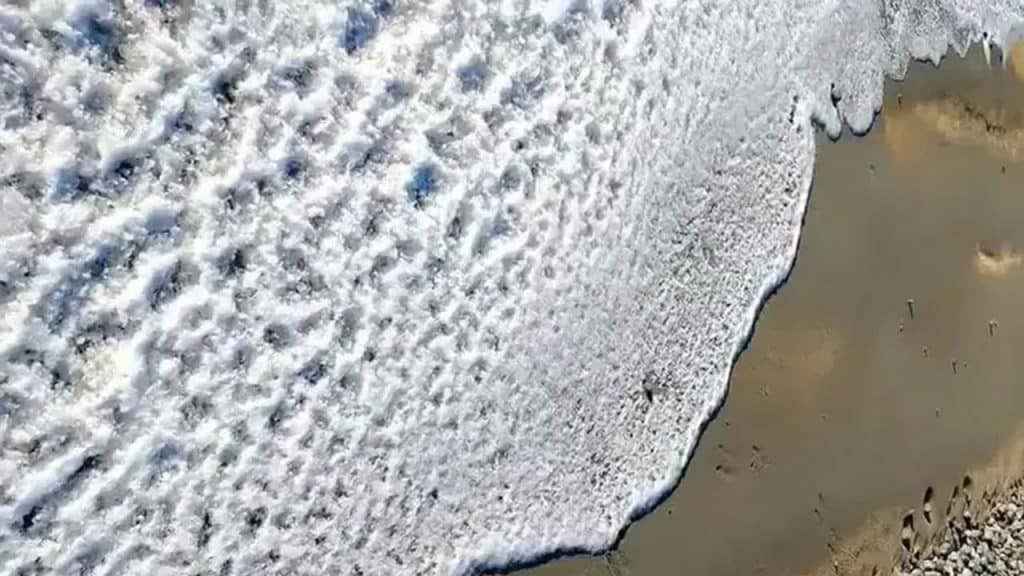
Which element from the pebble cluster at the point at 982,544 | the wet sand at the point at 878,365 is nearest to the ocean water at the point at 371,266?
the wet sand at the point at 878,365

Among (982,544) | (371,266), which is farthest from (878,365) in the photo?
(371,266)

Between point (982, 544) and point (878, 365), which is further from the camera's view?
point (982, 544)

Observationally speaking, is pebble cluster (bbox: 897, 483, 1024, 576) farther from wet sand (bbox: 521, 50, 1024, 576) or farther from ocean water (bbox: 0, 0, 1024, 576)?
ocean water (bbox: 0, 0, 1024, 576)

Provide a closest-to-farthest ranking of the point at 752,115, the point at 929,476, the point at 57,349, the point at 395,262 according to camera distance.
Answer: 1. the point at 57,349
2. the point at 395,262
3. the point at 752,115
4. the point at 929,476

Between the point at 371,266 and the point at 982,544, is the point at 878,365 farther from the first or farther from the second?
the point at 371,266

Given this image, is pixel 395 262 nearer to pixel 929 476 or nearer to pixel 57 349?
pixel 57 349

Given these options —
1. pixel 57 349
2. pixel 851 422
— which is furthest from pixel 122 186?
pixel 851 422
